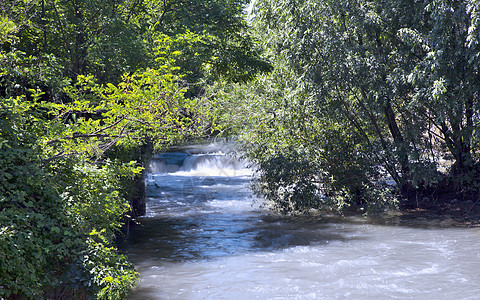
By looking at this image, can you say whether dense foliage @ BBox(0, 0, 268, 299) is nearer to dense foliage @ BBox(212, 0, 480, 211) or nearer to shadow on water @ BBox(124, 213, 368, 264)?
shadow on water @ BBox(124, 213, 368, 264)

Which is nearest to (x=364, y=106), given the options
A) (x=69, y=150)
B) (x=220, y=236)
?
(x=220, y=236)

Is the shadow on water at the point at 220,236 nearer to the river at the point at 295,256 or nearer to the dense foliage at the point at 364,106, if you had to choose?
the river at the point at 295,256

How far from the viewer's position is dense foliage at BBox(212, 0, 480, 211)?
39.3 ft

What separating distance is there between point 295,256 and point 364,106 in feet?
19.0

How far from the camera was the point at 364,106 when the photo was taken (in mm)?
14211

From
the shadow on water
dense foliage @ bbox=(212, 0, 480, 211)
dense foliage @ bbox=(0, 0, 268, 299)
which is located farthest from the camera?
dense foliage @ bbox=(212, 0, 480, 211)

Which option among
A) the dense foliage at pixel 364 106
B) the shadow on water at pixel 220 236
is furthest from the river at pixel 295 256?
the dense foliage at pixel 364 106

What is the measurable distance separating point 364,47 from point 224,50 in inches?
157

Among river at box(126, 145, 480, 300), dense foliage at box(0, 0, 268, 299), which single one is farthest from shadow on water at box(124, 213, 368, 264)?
dense foliage at box(0, 0, 268, 299)

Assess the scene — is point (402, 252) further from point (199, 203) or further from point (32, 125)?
point (199, 203)

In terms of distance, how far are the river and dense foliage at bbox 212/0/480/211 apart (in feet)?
4.28

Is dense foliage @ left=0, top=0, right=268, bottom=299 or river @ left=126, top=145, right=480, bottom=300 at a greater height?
dense foliage @ left=0, top=0, right=268, bottom=299

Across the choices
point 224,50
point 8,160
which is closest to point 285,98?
point 224,50

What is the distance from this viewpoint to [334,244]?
37.4 feet
